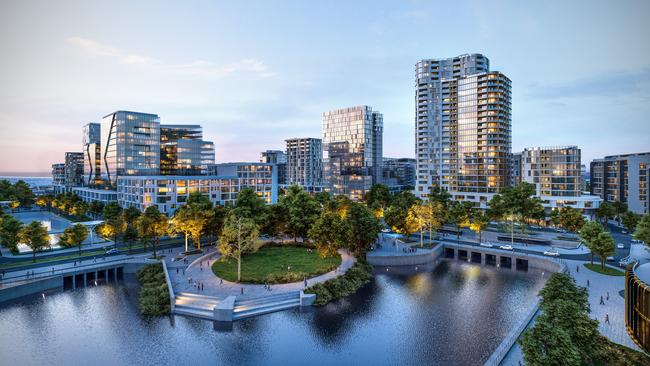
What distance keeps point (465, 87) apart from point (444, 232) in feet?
224

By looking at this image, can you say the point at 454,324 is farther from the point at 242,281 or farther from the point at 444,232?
the point at 444,232

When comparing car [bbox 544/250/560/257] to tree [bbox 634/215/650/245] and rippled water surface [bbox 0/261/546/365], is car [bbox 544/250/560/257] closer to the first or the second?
tree [bbox 634/215/650/245]

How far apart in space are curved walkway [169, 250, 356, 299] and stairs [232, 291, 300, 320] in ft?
4.03

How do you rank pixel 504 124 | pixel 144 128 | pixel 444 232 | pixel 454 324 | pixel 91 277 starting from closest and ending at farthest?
pixel 454 324, pixel 91 277, pixel 444 232, pixel 504 124, pixel 144 128

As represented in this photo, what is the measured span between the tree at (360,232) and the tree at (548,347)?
1649 inches

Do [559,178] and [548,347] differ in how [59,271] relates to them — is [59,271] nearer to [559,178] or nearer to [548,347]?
[548,347]

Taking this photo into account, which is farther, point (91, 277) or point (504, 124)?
point (504, 124)

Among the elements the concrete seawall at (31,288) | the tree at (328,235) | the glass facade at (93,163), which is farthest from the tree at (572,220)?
the glass facade at (93,163)

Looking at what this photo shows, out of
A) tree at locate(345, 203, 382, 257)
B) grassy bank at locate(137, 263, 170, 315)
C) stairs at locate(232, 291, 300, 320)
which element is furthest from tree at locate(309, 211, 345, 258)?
grassy bank at locate(137, 263, 170, 315)

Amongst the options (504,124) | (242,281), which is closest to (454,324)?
(242,281)

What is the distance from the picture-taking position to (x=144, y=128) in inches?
5871

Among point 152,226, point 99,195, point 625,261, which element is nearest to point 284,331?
point 152,226

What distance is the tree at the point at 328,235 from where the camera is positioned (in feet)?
210

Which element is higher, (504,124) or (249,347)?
(504,124)
